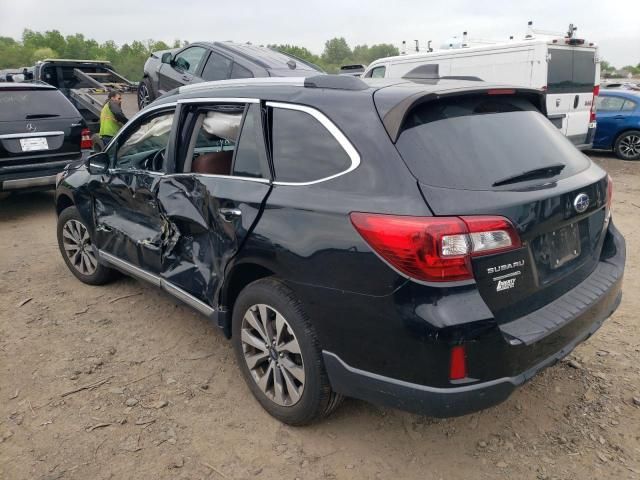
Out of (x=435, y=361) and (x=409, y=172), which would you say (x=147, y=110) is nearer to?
(x=409, y=172)

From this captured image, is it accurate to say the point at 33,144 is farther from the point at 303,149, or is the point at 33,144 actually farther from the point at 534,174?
the point at 534,174

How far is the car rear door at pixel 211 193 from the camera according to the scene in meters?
2.82

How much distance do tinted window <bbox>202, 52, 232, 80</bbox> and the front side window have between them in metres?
4.50

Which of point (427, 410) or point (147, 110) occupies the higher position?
point (147, 110)

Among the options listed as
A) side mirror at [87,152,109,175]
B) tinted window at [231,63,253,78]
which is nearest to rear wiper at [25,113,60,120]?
tinted window at [231,63,253,78]

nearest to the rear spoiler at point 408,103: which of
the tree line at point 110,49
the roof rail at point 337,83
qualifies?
the roof rail at point 337,83

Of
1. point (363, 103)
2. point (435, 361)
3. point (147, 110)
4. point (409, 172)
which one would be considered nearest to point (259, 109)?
point (363, 103)

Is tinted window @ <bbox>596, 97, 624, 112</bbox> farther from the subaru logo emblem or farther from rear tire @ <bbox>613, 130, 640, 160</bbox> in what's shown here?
the subaru logo emblem

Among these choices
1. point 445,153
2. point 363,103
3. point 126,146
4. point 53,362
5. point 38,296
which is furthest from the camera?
Result: point 38,296

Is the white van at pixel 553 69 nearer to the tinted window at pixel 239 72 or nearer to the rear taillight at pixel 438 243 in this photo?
the tinted window at pixel 239 72

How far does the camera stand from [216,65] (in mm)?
8523

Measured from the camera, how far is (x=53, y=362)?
3.53 meters

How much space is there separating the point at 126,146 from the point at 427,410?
10.0 feet

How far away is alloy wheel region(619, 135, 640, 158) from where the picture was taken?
11180 mm
